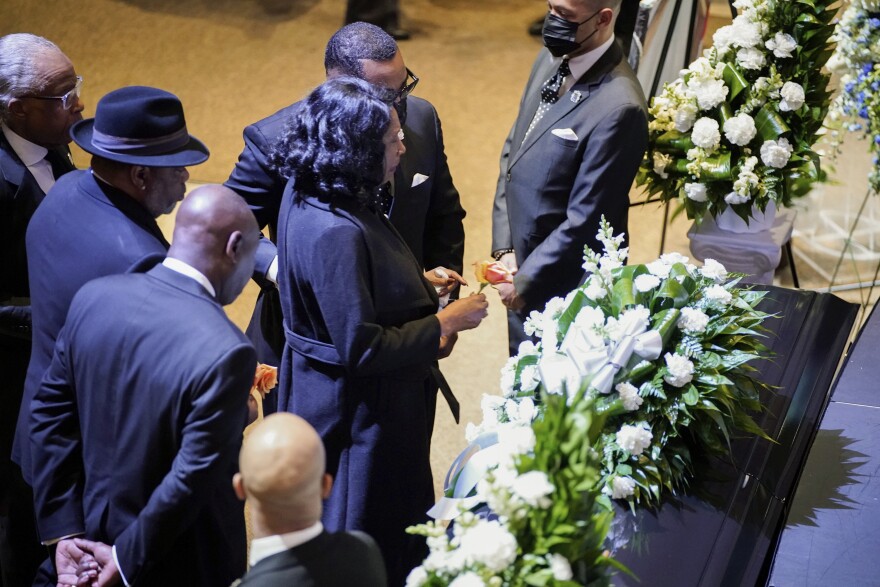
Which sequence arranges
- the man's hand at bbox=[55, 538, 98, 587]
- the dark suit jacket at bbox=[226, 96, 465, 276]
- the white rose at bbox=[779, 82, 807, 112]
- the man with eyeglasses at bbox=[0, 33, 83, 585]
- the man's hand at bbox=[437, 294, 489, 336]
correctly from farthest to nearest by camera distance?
the white rose at bbox=[779, 82, 807, 112], the dark suit jacket at bbox=[226, 96, 465, 276], the man with eyeglasses at bbox=[0, 33, 83, 585], the man's hand at bbox=[437, 294, 489, 336], the man's hand at bbox=[55, 538, 98, 587]

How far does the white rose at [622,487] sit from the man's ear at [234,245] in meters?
0.91

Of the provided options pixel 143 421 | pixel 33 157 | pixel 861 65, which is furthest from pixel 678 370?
pixel 33 157

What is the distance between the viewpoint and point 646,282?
7.22ft

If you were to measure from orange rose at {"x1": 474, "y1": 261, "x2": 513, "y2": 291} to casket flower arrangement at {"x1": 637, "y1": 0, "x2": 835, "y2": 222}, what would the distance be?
0.64 m

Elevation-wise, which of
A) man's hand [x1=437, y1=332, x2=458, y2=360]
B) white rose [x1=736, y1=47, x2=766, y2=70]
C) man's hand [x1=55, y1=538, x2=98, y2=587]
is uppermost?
white rose [x1=736, y1=47, x2=766, y2=70]

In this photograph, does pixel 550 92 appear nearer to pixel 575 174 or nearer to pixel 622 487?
pixel 575 174

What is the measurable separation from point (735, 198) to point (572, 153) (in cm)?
53

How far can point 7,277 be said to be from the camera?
2.71 meters

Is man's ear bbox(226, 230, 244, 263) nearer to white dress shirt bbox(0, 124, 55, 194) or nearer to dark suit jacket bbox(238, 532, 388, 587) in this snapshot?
dark suit jacket bbox(238, 532, 388, 587)

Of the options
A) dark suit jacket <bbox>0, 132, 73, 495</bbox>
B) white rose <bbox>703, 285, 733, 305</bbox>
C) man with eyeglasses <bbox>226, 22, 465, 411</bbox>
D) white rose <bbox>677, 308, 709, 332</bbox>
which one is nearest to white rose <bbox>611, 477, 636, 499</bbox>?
white rose <bbox>677, 308, 709, 332</bbox>

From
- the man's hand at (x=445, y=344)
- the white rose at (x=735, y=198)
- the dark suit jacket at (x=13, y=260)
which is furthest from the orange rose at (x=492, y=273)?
the dark suit jacket at (x=13, y=260)

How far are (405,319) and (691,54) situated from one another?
3.18 meters

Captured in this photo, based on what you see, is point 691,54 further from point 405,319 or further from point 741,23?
point 405,319

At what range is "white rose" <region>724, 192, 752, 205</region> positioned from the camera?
3.05 m
